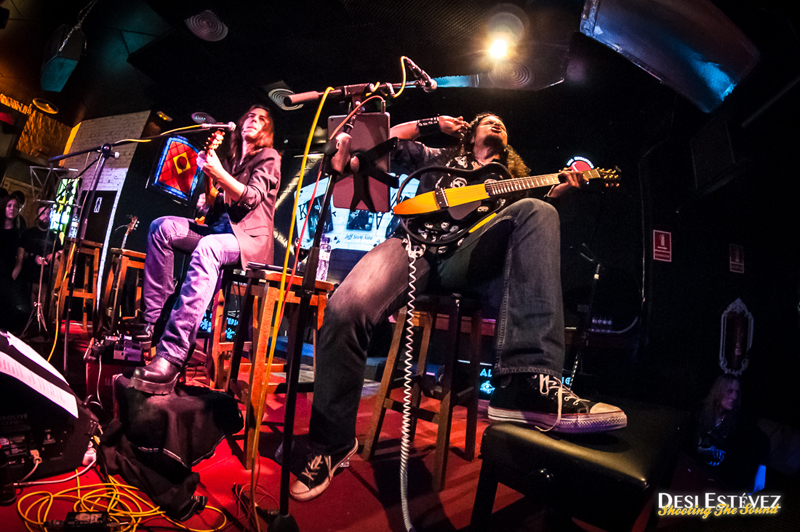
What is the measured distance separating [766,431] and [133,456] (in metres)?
4.11

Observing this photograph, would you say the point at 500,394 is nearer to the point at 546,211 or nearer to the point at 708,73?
the point at 546,211

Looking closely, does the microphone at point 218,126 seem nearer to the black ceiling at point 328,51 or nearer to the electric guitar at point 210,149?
the electric guitar at point 210,149

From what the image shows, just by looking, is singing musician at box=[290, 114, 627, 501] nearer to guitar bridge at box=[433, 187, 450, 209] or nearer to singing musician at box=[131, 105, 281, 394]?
guitar bridge at box=[433, 187, 450, 209]

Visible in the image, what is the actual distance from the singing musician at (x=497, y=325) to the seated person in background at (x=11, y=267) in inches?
164

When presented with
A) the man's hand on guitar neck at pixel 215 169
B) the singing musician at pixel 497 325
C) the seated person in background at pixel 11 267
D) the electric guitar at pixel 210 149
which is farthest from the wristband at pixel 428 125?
the seated person in background at pixel 11 267

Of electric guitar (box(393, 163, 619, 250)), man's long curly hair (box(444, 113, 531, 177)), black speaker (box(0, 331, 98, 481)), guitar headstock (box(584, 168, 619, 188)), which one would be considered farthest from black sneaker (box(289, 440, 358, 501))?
guitar headstock (box(584, 168, 619, 188))

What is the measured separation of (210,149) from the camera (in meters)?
1.98

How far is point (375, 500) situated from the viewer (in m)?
1.41

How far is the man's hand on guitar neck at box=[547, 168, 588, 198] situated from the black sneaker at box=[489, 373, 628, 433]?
3.40 feet

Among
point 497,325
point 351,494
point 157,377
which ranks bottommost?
point 351,494

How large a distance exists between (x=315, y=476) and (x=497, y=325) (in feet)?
2.90

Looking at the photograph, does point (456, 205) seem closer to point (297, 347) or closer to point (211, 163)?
point (297, 347)

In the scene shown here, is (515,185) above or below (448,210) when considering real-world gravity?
above

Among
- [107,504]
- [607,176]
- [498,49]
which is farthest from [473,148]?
[107,504]
